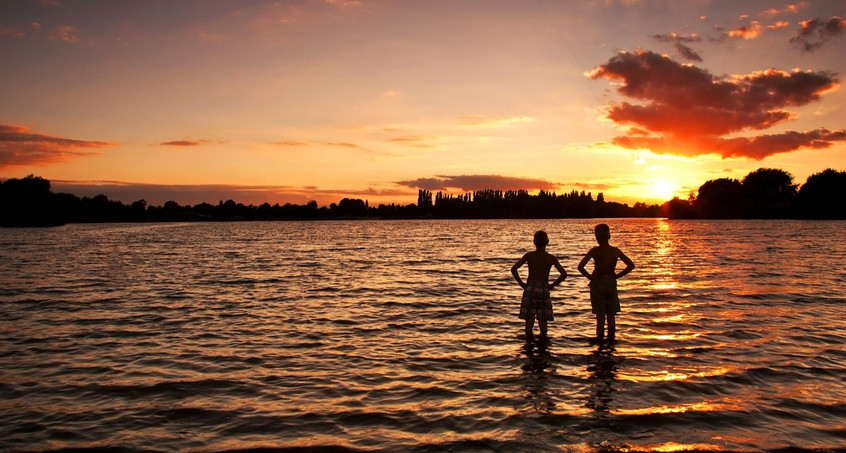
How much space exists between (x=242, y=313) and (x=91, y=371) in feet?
24.3

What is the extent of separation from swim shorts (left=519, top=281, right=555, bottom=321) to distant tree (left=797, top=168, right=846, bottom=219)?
220 m

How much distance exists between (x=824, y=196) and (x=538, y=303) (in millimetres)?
221522

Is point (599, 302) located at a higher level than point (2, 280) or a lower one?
higher

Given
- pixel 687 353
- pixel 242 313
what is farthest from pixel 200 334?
pixel 687 353

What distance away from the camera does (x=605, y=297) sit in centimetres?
1329

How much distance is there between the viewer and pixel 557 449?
6.94m

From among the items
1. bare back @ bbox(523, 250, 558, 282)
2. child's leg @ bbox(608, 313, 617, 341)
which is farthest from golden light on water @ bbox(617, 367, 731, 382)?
bare back @ bbox(523, 250, 558, 282)

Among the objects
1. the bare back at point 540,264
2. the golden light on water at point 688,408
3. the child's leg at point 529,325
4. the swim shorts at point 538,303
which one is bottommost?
the golden light on water at point 688,408

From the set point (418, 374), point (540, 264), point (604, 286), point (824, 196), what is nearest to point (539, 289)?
point (540, 264)

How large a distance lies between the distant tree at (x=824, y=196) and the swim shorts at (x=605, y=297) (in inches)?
8620

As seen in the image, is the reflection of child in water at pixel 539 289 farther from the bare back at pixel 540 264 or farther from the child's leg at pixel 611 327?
the child's leg at pixel 611 327

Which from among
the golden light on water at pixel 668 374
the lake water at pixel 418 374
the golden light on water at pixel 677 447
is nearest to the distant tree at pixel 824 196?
the lake water at pixel 418 374

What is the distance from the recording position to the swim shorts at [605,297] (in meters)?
13.2

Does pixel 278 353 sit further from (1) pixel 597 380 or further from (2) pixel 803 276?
(2) pixel 803 276
